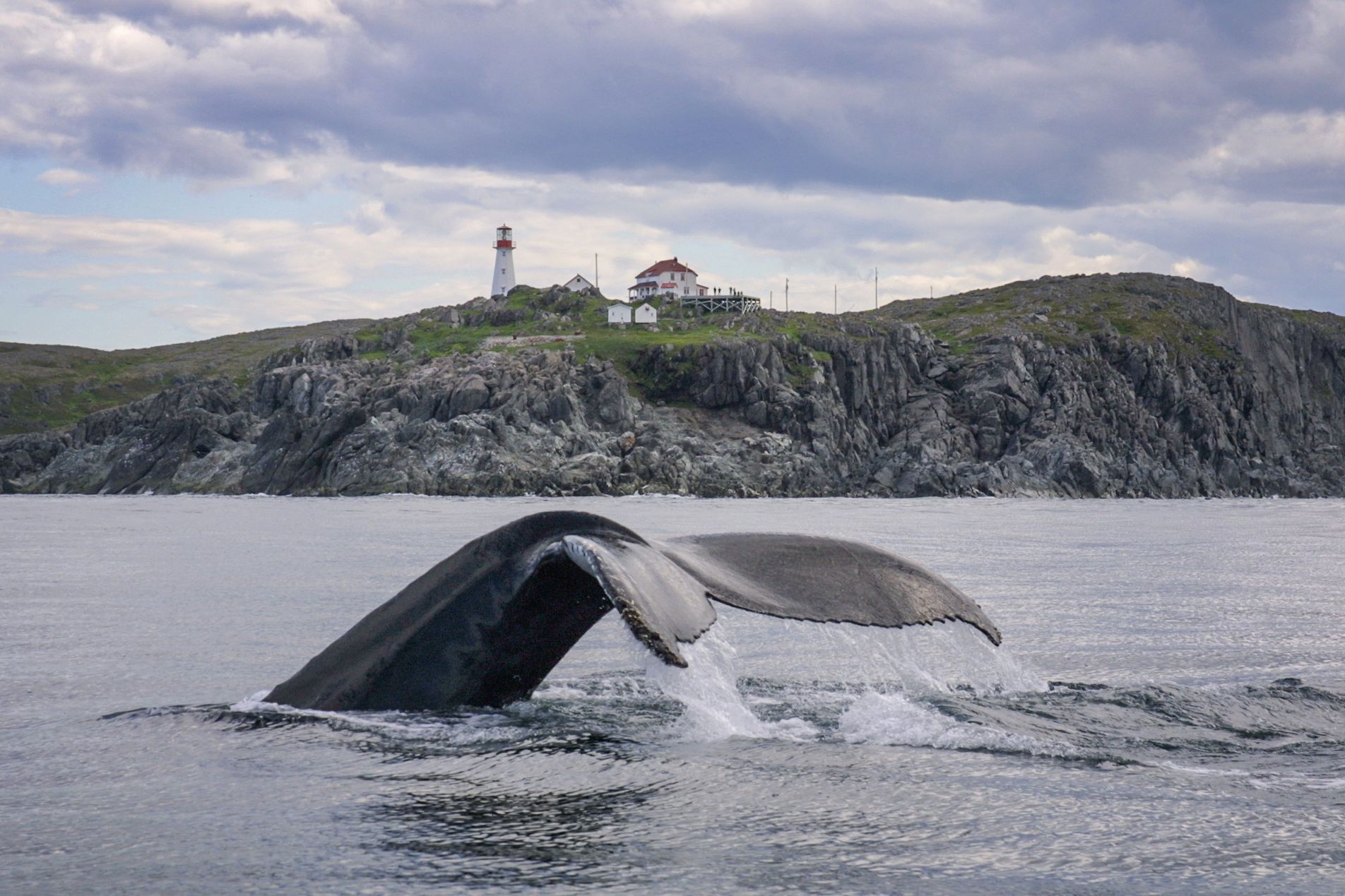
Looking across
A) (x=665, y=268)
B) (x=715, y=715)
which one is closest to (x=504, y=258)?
(x=665, y=268)

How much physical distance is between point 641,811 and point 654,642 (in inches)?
60.9

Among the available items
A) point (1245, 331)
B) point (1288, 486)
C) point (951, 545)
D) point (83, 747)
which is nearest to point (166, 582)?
point (83, 747)

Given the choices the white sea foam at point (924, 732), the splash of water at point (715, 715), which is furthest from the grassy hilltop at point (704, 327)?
the white sea foam at point (924, 732)

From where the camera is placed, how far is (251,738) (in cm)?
712

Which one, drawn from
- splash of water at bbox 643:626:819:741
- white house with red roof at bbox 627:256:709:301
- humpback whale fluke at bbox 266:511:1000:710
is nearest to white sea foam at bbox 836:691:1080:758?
splash of water at bbox 643:626:819:741

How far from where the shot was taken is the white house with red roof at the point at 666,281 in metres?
147

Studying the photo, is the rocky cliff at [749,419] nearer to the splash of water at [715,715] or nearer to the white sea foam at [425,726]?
the splash of water at [715,715]

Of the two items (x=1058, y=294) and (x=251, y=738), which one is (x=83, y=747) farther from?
(x=1058, y=294)

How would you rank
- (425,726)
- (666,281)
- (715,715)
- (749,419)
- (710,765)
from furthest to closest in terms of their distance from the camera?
1. (666,281)
2. (749,419)
3. (715,715)
4. (425,726)
5. (710,765)

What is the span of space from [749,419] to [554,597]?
324ft

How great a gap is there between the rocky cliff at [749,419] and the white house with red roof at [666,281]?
18.1m

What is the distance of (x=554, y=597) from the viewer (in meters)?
6.39

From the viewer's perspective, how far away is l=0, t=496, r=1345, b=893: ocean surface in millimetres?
4734

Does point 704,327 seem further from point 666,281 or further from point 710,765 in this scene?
point 710,765
